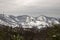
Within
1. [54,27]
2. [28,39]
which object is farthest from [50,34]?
[28,39]

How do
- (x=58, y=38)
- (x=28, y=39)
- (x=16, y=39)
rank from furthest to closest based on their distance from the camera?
(x=28, y=39), (x=16, y=39), (x=58, y=38)

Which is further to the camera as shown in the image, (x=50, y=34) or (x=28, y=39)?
(x=28, y=39)

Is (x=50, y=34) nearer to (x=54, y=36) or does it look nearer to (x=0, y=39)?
(x=54, y=36)

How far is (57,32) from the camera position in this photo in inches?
1419

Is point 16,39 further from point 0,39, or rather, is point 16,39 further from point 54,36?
point 54,36

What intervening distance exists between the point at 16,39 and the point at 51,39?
22610 mm

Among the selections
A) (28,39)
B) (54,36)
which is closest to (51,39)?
(54,36)

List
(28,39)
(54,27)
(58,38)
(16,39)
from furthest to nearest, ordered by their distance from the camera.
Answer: (28,39) < (16,39) < (54,27) < (58,38)

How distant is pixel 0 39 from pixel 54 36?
27732 mm

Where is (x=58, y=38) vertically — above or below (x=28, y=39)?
above

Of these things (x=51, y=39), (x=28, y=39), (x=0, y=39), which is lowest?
(x=28, y=39)

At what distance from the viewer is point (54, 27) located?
1483 inches

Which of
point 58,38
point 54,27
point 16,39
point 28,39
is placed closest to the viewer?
point 58,38

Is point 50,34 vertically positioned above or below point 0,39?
above
